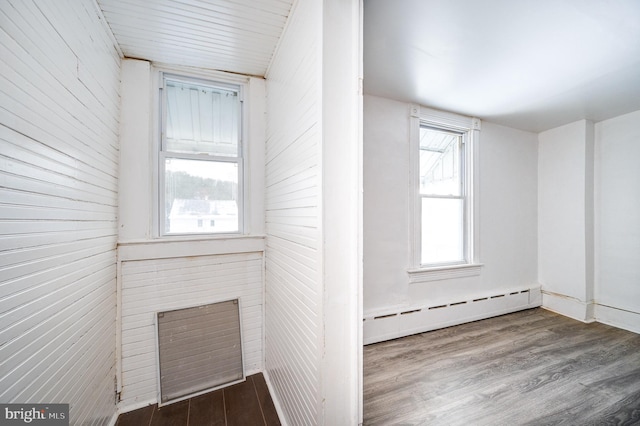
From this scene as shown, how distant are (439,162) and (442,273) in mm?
1407

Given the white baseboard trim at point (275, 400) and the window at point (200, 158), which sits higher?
the window at point (200, 158)

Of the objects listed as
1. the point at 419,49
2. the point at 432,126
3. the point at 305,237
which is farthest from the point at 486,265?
the point at 305,237

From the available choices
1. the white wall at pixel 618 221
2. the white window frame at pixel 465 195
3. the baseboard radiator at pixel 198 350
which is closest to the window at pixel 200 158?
the baseboard radiator at pixel 198 350

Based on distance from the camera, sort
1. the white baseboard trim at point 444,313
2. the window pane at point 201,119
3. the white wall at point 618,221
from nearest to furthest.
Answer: the window pane at point 201,119 → the white baseboard trim at point 444,313 → the white wall at point 618,221

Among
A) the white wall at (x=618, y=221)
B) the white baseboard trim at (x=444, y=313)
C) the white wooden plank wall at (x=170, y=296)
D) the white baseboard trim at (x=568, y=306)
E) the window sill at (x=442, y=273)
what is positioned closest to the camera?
the white wooden plank wall at (x=170, y=296)

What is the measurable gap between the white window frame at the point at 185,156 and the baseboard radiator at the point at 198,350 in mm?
631

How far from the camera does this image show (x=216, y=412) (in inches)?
66.6

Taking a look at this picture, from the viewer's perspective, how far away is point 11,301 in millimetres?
831

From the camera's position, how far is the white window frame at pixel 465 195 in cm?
278

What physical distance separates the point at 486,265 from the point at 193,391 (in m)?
3.54

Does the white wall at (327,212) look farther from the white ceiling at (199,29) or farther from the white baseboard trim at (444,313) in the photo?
the white baseboard trim at (444,313)

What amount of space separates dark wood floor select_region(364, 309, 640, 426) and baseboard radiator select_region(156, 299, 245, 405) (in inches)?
44.5

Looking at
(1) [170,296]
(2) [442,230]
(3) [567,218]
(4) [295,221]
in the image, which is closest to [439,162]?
(2) [442,230]

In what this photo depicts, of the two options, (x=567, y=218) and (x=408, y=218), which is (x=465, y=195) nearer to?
(x=408, y=218)
